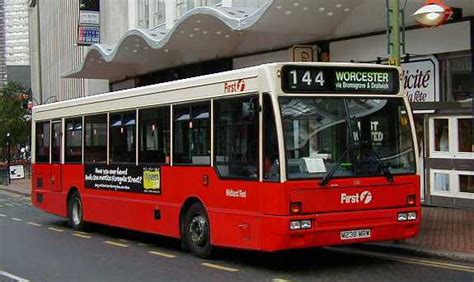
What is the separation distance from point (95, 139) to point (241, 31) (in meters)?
7.41

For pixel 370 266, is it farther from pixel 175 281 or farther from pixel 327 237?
pixel 175 281

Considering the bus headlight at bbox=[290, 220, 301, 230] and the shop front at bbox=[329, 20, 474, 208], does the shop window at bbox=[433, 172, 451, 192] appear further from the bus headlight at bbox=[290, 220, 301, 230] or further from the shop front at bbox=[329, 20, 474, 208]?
the bus headlight at bbox=[290, 220, 301, 230]

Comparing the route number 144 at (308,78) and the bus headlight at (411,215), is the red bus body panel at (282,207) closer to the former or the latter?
the bus headlight at (411,215)

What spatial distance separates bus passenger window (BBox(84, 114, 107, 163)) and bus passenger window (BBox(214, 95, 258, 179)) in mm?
4067

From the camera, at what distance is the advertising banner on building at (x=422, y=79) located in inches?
646

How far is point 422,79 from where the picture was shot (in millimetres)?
16734

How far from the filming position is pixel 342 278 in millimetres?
8711

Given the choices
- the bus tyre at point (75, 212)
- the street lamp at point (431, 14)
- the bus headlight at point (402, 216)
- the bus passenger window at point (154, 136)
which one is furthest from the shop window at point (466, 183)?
the bus tyre at point (75, 212)

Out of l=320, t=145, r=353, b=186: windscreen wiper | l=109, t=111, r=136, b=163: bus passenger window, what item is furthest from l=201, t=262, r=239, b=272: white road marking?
l=109, t=111, r=136, b=163: bus passenger window

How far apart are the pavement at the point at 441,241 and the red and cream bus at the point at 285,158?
0.86 meters

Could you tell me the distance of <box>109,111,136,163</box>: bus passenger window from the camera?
1242 cm

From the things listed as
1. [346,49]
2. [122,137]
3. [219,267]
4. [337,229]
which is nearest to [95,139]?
[122,137]

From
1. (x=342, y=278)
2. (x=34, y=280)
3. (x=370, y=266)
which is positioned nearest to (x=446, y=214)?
(x=370, y=266)

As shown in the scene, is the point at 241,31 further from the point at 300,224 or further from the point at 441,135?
the point at 300,224
